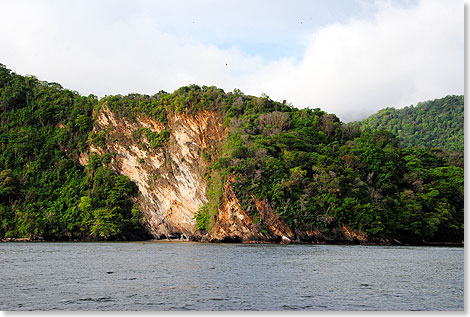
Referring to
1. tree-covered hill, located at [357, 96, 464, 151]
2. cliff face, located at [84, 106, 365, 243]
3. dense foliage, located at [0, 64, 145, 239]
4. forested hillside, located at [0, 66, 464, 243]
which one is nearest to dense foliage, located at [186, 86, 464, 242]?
forested hillside, located at [0, 66, 464, 243]

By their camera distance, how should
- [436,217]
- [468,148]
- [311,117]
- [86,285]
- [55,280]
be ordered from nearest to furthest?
[468,148] < [86,285] < [55,280] < [436,217] < [311,117]

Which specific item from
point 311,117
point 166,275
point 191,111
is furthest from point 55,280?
point 311,117

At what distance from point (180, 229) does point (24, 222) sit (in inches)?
807

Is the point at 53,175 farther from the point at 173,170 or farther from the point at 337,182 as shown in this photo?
the point at 337,182

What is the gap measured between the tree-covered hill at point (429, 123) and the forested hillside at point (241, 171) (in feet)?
92.7

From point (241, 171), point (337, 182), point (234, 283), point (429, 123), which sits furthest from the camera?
point (429, 123)

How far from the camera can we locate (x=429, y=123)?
347 ft

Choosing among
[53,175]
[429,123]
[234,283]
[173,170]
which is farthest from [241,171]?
[429,123]

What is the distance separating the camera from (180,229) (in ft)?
215

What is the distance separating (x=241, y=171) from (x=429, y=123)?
223 ft

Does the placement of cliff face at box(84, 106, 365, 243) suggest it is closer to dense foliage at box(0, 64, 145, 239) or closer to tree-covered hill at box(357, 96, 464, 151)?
dense foliage at box(0, 64, 145, 239)

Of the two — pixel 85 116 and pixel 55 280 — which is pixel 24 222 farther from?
pixel 55 280

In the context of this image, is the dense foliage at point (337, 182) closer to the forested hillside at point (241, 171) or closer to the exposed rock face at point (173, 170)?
the forested hillside at point (241, 171)

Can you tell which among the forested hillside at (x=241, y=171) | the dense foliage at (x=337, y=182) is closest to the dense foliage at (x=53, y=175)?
the forested hillside at (x=241, y=171)
